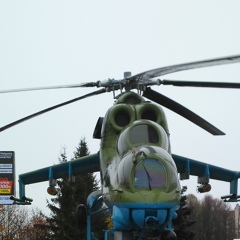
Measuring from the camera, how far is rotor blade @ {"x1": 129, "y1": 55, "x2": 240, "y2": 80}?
34.9 feet

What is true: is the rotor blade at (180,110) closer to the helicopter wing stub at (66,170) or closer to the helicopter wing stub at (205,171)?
the helicopter wing stub at (205,171)

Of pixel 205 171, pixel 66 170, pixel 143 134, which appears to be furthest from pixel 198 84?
pixel 66 170

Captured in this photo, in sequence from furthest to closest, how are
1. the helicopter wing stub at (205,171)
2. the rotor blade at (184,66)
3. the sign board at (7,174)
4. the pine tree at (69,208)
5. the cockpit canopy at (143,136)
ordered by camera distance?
the pine tree at (69,208) → the sign board at (7,174) → the helicopter wing stub at (205,171) → the cockpit canopy at (143,136) → the rotor blade at (184,66)

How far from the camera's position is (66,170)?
1942 cm

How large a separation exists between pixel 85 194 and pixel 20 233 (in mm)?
31085

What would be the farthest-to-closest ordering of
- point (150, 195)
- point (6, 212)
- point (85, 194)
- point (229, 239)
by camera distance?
point (229, 239) → point (6, 212) → point (85, 194) → point (150, 195)

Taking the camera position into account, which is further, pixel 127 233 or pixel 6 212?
pixel 6 212

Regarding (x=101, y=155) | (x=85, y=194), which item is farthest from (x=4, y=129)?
(x=85, y=194)

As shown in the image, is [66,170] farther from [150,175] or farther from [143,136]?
[150,175]

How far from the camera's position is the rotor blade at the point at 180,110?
1527 cm

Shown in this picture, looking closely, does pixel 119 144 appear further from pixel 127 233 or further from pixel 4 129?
pixel 4 129

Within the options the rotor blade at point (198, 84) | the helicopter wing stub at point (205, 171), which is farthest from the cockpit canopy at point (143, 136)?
the helicopter wing stub at point (205, 171)

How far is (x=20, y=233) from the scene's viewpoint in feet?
203

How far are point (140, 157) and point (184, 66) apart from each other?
218 centimetres
